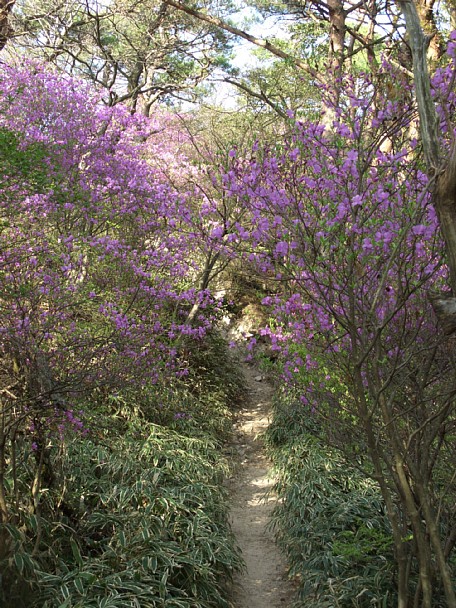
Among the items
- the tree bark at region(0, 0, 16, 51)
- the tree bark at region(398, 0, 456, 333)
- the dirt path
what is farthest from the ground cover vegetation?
the tree bark at region(0, 0, 16, 51)

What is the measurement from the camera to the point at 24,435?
13.3 ft

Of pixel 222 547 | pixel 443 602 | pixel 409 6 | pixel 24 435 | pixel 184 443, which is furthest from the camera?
pixel 184 443

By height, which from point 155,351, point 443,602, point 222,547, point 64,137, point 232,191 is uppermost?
point 64,137

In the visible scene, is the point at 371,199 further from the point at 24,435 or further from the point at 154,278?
the point at 154,278

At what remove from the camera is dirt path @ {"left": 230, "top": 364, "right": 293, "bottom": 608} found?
4.74 metres

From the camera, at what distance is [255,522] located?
601cm

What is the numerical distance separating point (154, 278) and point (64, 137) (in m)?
2.43

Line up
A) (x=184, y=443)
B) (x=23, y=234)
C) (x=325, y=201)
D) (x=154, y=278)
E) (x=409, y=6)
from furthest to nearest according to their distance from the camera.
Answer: (x=154, y=278), (x=184, y=443), (x=23, y=234), (x=325, y=201), (x=409, y=6)

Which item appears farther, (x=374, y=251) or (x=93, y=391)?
A: (x=93, y=391)

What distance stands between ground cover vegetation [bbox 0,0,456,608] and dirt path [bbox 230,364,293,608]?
23 centimetres

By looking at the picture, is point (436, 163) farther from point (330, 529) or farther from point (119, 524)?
point (330, 529)

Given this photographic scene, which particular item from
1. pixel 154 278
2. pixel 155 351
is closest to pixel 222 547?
pixel 155 351

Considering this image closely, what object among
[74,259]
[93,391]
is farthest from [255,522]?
[74,259]

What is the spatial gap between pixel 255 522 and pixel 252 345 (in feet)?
6.26
